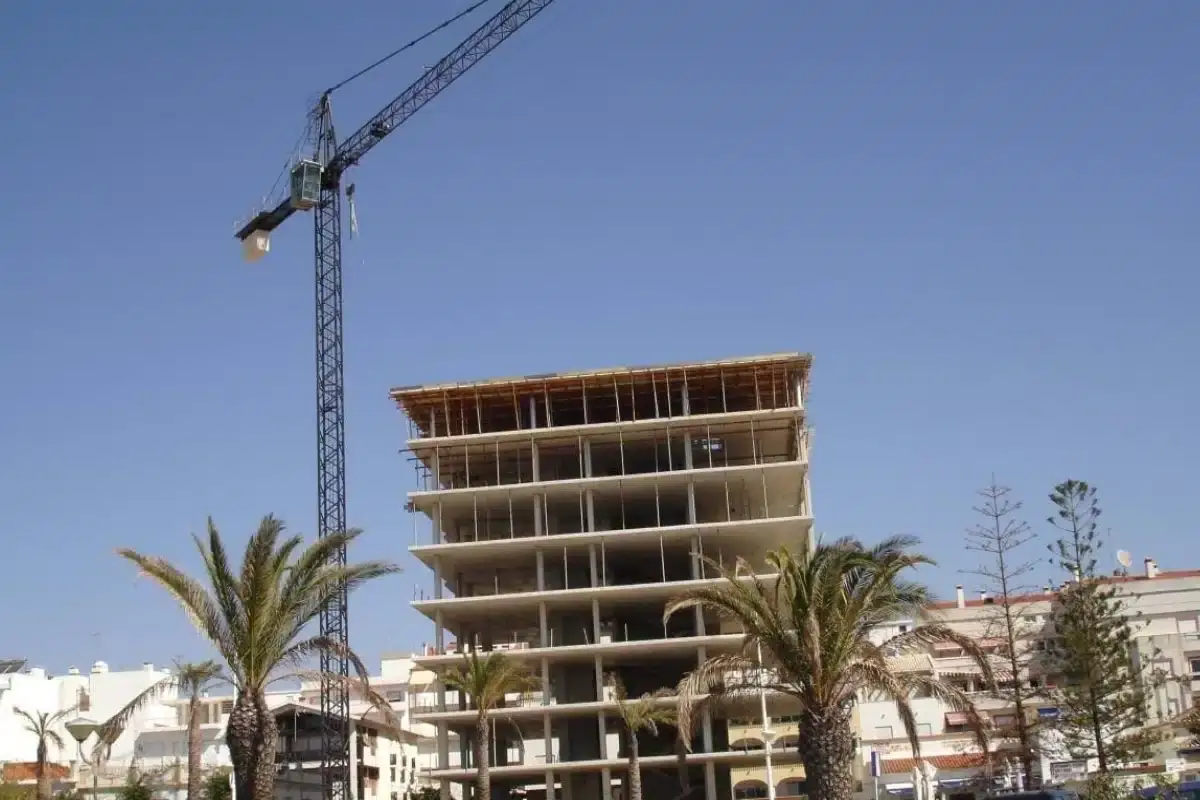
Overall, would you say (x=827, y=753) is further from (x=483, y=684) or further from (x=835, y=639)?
(x=483, y=684)

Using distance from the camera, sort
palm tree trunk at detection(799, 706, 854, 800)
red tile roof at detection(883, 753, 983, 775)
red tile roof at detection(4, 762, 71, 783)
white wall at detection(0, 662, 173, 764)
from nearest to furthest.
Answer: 1. palm tree trunk at detection(799, 706, 854, 800)
2. red tile roof at detection(883, 753, 983, 775)
3. red tile roof at detection(4, 762, 71, 783)
4. white wall at detection(0, 662, 173, 764)

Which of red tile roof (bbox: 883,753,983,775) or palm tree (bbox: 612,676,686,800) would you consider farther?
red tile roof (bbox: 883,753,983,775)

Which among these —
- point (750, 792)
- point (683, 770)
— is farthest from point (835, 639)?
point (750, 792)

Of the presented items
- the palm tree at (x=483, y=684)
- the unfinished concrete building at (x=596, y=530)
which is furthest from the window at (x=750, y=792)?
the palm tree at (x=483, y=684)

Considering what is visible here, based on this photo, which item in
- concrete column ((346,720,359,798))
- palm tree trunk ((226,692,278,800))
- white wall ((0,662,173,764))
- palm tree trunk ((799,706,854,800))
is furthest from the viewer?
white wall ((0,662,173,764))

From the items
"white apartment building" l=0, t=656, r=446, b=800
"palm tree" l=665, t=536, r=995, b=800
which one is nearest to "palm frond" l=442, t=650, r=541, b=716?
"white apartment building" l=0, t=656, r=446, b=800

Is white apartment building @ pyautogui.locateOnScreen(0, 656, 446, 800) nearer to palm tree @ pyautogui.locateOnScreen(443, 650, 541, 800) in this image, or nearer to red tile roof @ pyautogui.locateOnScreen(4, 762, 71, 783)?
red tile roof @ pyautogui.locateOnScreen(4, 762, 71, 783)

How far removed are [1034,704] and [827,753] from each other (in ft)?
179

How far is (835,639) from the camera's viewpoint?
30969mm

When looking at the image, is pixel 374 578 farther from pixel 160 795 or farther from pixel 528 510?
pixel 160 795

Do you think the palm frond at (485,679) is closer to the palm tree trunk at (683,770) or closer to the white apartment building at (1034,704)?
the palm tree trunk at (683,770)

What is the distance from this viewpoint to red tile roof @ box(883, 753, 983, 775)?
7800 centimetres

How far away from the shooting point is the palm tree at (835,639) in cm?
3088

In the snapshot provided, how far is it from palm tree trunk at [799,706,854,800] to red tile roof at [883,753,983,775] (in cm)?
4881
